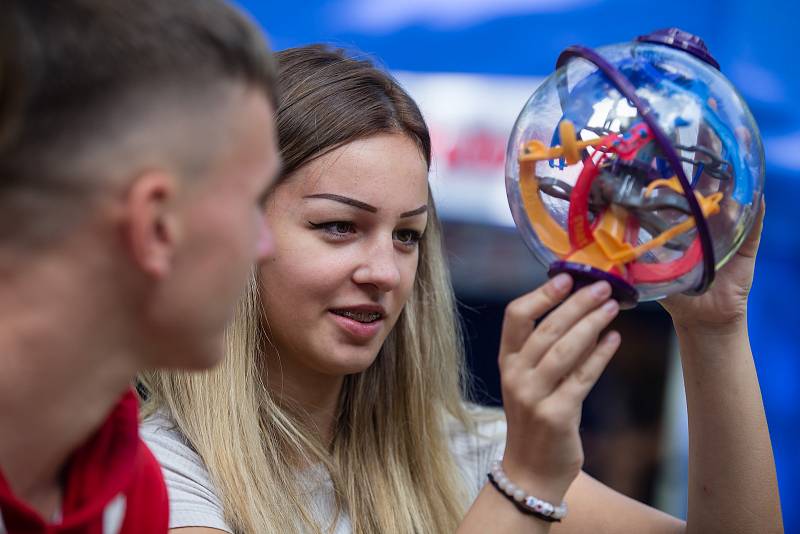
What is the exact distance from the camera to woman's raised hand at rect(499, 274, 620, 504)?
126 cm

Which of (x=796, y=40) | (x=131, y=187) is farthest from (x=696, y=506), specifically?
(x=796, y=40)

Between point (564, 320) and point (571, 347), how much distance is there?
0.04 m

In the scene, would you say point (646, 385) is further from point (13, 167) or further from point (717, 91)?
point (13, 167)

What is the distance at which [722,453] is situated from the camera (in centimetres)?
179

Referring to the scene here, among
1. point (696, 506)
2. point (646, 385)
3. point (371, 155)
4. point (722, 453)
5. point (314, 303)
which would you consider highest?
point (371, 155)

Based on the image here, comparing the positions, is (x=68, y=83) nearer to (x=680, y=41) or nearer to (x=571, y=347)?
(x=571, y=347)

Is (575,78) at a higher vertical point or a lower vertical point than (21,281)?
higher

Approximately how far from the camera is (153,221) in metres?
0.96

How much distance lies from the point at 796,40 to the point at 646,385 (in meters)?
1.88

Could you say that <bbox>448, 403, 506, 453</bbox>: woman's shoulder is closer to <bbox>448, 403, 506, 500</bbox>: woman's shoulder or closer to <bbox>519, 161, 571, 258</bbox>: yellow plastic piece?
<bbox>448, 403, 506, 500</bbox>: woman's shoulder

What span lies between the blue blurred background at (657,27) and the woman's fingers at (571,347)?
2.51 metres

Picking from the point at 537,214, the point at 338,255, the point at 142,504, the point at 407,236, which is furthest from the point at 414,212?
the point at 142,504

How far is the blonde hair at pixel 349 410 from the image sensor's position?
5.99 feet

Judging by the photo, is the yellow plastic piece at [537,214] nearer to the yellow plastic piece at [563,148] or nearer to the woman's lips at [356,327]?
the yellow plastic piece at [563,148]
